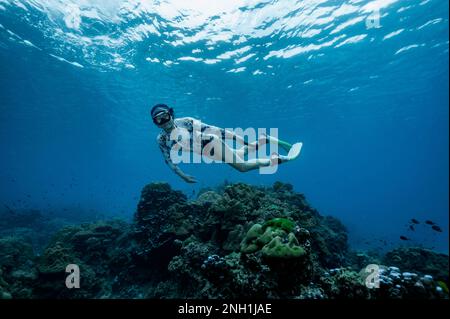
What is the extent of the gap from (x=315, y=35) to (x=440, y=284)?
57.4 ft

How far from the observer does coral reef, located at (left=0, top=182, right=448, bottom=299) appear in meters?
3.99

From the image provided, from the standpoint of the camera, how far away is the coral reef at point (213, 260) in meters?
3.99

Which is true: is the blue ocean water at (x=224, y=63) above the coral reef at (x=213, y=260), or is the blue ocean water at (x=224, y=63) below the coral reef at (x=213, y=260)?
above

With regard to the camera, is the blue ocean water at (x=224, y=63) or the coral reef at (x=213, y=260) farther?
the blue ocean water at (x=224, y=63)

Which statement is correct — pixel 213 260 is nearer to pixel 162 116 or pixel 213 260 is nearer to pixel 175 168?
pixel 175 168

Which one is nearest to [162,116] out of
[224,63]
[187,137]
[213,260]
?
[187,137]

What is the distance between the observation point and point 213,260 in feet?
15.5

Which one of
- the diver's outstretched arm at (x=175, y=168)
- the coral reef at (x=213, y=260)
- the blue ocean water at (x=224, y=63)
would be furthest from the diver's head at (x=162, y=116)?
the blue ocean water at (x=224, y=63)

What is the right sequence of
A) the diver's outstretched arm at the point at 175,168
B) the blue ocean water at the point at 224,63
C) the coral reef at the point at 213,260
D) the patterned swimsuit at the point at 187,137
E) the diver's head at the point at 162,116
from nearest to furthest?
the coral reef at the point at 213,260
the diver's head at the point at 162,116
the diver's outstretched arm at the point at 175,168
the patterned swimsuit at the point at 187,137
the blue ocean water at the point at 224,63

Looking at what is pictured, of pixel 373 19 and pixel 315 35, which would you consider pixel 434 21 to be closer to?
pixel 373 19

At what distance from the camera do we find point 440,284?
13.6 ft

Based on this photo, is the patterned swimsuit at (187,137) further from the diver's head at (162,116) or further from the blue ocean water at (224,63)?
the blue ocean water at (224,63)

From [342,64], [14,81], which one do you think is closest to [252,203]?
[342,64]

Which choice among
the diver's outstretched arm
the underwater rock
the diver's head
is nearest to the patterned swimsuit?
the diver's outstretched arm
